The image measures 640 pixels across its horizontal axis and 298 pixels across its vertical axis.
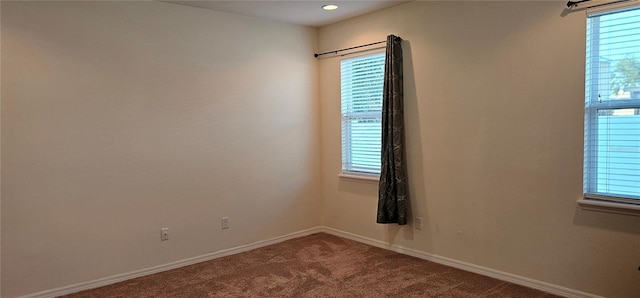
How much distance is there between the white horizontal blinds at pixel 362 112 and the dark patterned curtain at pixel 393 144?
0.30m

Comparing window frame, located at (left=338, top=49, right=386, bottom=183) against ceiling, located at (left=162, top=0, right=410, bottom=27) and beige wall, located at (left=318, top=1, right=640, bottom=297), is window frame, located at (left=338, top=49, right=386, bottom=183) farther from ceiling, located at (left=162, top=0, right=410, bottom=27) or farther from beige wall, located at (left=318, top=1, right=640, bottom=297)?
ceiling, located at (left=162, top=0, right=410, bottom=27)

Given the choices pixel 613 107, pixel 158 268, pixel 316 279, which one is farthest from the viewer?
pixel 158 268

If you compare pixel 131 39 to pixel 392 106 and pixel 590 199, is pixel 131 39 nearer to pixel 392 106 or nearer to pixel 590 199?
pixel 392 106

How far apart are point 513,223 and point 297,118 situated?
2.47 m

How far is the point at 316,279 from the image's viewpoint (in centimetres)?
357

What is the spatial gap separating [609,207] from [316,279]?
85.8 inches

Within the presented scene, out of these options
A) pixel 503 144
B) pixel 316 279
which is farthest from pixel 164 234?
pixel 503 144

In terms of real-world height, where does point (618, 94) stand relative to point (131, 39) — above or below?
below

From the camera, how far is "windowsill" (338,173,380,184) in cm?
444

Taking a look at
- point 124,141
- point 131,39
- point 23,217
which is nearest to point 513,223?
point 124,141

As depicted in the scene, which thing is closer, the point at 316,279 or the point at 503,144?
the point at 503,144

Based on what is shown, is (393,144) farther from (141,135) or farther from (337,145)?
(141,135)

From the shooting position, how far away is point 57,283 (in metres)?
3.33

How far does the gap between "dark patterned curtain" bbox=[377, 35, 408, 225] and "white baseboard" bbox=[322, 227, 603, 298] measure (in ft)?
1.13
